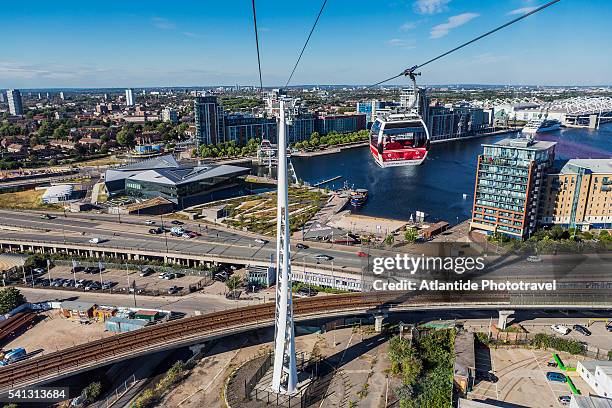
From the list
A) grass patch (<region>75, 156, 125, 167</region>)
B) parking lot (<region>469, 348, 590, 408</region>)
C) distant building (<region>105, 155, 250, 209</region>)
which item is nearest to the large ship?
distant building (<region>105, 155, 250, 209</region>)

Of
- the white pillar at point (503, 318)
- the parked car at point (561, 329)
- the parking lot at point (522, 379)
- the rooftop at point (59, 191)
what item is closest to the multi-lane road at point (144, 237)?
the rooftop at point (59, 191)

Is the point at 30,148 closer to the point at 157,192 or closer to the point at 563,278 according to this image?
the point at 157,192

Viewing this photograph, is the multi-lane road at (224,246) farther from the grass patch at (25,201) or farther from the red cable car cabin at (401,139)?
the red cable car cabin at (401,139)

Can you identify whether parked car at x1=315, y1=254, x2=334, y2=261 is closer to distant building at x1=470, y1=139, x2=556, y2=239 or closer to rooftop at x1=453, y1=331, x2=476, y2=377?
rooftop at x1=453, y1=331, x2=476, y2=377

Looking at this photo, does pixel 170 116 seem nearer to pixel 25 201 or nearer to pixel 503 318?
pixel 25 201

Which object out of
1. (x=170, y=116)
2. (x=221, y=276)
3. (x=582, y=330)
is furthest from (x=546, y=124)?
(x=221, y=276)

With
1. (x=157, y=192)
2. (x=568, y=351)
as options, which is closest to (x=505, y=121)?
(x=157, y=192)
